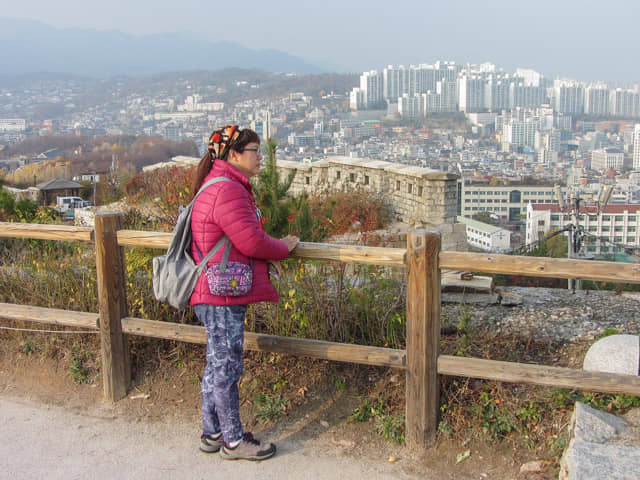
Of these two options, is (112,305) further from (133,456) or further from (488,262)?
(488,262)

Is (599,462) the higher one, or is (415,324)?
(415,324)

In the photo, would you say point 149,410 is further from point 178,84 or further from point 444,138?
point 178,84

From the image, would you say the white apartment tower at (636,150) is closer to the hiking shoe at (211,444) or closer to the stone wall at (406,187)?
the stone wall at (406,187)

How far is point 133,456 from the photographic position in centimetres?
346

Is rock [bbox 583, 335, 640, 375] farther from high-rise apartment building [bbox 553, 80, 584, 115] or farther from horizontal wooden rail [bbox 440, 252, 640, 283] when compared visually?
high-rise apartment building [bbox 553, 80, 584, 115]

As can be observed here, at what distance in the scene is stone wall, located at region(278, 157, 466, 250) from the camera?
16.2 meters

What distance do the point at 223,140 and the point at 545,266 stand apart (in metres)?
1.73

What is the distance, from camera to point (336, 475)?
10.6 feet

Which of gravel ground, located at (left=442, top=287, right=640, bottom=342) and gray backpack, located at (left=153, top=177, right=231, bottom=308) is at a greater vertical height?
gray backpack, located at (left=153, top=177, right=231, bottom=308)

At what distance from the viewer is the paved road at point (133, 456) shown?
3258 mm

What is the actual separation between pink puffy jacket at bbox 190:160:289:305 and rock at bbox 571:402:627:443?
5.47 ft

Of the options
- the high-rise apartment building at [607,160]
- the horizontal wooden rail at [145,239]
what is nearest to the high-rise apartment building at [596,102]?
the high-rise apartment building at [607,160]

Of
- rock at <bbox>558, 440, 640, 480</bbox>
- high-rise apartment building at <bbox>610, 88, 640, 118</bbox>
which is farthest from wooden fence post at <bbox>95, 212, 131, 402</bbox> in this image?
high-rise apartment building at <bbox>610, 88, 640, 118</bbox>

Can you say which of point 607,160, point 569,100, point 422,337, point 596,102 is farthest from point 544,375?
point 569,100
